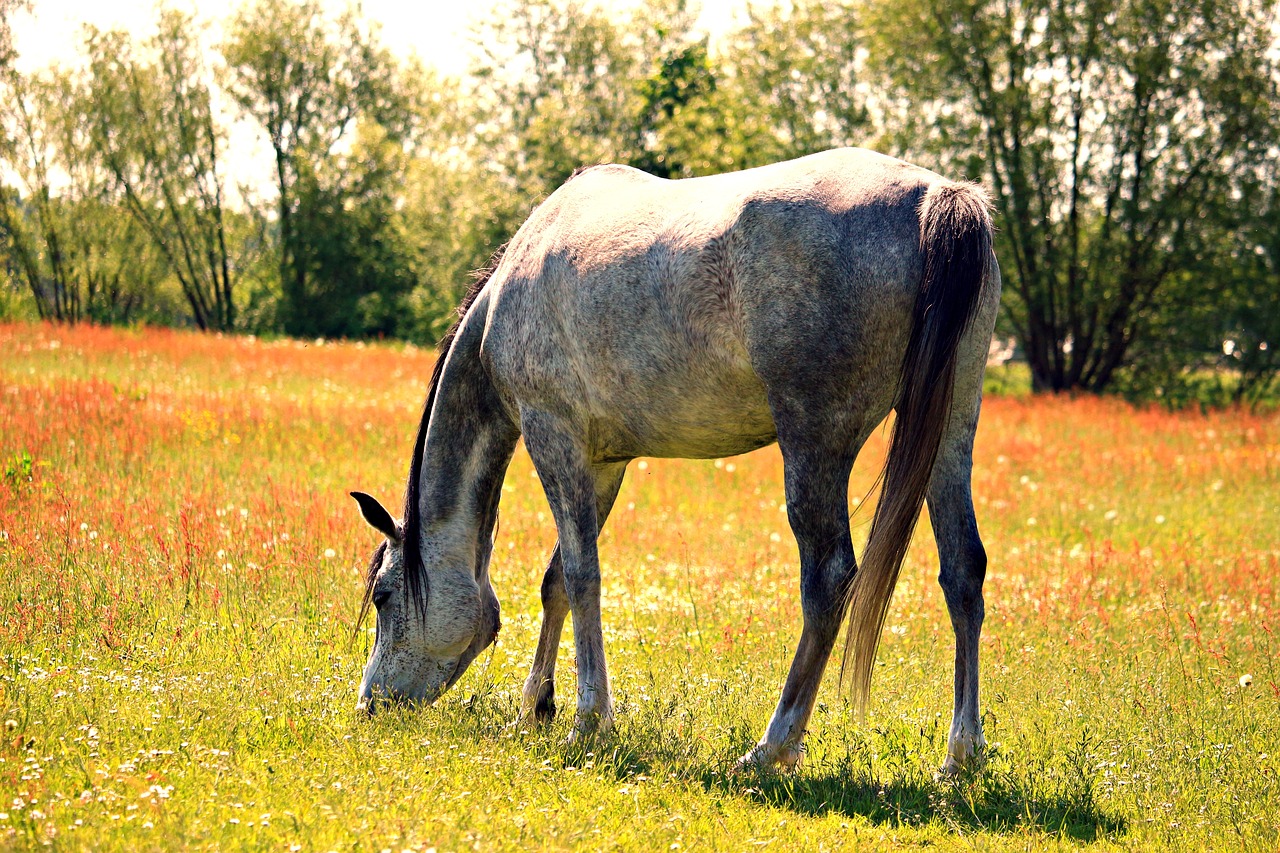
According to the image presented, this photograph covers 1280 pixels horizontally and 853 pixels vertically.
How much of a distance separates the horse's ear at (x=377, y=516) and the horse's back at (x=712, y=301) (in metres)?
0.87

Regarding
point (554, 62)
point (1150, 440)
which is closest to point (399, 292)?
point (554, 62)

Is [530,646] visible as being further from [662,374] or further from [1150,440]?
[1150,440]

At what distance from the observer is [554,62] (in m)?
47.8

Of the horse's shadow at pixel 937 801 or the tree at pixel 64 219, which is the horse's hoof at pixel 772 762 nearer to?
the horse's shadow at pixel 937 801

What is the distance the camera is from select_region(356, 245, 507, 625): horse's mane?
16.9ft

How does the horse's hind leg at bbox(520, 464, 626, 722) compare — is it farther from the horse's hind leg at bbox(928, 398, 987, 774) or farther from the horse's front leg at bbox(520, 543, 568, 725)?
the horse's hind leg at bbox(928, 398, 987, 774)


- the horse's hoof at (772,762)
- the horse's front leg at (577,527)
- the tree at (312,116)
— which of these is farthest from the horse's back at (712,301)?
the tree at (312,116)

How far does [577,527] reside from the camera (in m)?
4.89

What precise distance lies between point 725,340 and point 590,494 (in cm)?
109

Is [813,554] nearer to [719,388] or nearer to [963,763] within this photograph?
[719,388]

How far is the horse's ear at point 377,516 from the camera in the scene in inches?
195

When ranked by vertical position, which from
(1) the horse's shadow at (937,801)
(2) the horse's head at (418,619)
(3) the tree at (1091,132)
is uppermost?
(3) the tree at (1091,132)

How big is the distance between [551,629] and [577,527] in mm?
700

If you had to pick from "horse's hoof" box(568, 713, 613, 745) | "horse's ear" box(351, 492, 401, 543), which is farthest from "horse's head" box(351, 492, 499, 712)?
"horse's hoof" box(568, 713, 613, 745)
